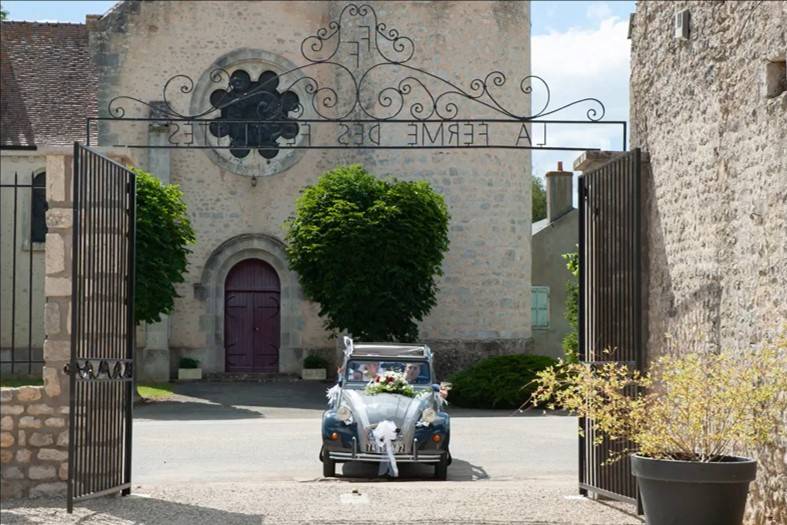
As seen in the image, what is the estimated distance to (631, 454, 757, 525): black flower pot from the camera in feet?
25.0

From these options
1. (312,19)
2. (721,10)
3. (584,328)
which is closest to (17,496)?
(584,328)

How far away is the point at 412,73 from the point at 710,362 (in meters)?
20.1

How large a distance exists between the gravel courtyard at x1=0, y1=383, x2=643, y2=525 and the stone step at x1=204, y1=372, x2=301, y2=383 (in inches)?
192

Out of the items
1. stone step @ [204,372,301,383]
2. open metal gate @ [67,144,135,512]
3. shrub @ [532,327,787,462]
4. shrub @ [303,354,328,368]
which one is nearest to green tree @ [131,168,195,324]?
stone step @ [204,372,301,383]

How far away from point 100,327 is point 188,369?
1722cm

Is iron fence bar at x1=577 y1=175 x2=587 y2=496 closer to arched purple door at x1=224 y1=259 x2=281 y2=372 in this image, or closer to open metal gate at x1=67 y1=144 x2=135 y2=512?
open metal gate at x1=67 y1=144 x2=135 y2=512

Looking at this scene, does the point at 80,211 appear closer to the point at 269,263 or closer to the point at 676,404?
the point at 676,404

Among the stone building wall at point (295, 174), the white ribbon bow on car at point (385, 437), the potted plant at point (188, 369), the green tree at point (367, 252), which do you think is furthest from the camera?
the stone building wall at point (295, 174)

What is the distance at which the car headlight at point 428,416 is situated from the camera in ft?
41.9

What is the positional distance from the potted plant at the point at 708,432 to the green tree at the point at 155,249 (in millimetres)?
15006

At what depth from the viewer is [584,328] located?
10906 millimetres

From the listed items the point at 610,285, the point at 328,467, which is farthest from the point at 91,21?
the point at 610,285

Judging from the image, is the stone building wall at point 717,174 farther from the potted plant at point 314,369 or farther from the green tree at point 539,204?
the green tree at point 539,204

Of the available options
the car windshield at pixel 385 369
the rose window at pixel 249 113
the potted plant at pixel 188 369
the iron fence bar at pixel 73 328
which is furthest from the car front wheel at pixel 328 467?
the rose window at pixel 249 113
